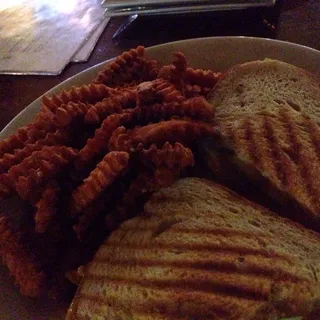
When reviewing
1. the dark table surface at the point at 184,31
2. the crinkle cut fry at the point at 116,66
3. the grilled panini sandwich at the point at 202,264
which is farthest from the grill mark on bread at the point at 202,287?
the dark table surface at the point at 184,31

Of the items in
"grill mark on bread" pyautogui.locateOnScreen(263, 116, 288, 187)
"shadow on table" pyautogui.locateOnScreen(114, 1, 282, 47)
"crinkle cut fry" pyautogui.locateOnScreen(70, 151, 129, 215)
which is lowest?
"shadow on table" pyautogui.locateOnScreen(114, 1, 282, 47)

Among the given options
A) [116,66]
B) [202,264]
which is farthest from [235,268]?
[116,66]

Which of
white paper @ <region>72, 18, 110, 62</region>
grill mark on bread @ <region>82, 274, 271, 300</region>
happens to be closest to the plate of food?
grill mark on bread @ <region>82, 274, 271, 300</region>

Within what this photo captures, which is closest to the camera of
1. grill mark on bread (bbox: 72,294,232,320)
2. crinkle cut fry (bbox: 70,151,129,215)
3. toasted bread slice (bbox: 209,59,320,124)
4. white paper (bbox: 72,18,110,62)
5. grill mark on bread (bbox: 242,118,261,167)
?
grill mark on bread (bbox: 72,294,232,320)

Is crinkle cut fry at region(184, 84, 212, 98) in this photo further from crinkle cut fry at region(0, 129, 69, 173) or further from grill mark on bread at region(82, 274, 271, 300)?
grill mark on bread at region(82, 274, 271, 300)

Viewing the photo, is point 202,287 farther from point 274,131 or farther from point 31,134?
point 31,134

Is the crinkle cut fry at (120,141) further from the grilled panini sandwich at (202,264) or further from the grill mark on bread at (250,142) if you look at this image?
the grill mark on bread at (250,142)

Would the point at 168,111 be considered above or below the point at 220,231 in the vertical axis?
above
